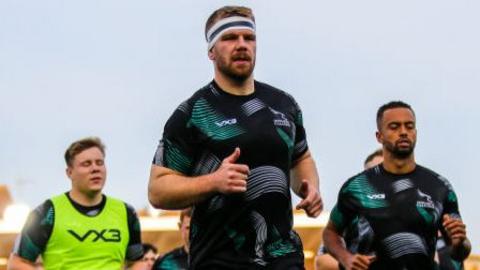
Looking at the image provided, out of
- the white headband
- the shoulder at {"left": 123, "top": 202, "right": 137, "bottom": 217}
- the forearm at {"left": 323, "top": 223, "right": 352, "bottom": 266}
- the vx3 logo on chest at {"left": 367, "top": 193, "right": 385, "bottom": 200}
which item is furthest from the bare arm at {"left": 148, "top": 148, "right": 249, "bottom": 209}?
the shoulder at {"left": 123, "top": 202, "right": 137, "bottom": 217}

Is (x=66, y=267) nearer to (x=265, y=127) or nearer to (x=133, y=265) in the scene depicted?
(x=133, y=265)

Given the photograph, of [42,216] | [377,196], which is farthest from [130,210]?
[377,196]

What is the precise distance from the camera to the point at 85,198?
34.6ft

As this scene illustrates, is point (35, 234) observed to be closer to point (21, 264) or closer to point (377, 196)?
point (21, 264)

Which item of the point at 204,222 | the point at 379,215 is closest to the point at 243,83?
the point at 204,222

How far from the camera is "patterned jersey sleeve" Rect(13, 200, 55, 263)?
1018 centimetres

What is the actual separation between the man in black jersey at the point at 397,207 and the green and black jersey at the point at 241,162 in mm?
2090

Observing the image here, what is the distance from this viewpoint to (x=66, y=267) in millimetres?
10164

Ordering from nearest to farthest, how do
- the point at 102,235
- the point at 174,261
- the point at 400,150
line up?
the point at 400,150 < the point at 102,235 < the point at 174,261

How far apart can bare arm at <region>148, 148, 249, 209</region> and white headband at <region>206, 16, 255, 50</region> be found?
83cm

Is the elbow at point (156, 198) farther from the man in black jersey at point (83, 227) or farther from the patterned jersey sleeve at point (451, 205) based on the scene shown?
the man in black jersey at point (83, 227)

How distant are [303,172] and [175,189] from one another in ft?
2.77

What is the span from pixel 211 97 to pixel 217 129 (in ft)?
0.82

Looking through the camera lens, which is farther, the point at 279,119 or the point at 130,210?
the point at 130,210
